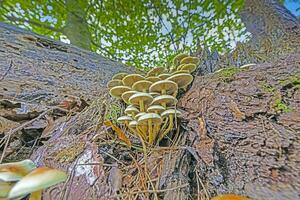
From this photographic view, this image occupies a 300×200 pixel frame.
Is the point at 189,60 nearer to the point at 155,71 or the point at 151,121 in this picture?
the point at 155,71

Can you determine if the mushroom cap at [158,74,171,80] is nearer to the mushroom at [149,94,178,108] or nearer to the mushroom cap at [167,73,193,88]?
the mushroom cap at [167,73,193,88]

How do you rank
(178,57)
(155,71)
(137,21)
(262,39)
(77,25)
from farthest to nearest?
(137,21) → (77,25) → (262,39) → (178,57) → (155,71)

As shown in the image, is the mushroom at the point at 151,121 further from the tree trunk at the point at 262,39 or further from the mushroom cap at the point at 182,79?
the tree trunk at the point at 262,39

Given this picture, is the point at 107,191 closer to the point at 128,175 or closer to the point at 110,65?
the point at 128,175

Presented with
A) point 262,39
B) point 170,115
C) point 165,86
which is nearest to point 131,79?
point 165,86

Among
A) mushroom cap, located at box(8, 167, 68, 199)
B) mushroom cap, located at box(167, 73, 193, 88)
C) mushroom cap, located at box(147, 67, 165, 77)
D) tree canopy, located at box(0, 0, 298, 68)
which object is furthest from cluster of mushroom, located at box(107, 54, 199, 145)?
tree canopy, located at box(0, 0, 298, 68)

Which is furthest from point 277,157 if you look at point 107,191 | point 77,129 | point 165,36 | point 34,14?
point 34,14

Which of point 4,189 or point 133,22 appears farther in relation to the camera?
point 133,22

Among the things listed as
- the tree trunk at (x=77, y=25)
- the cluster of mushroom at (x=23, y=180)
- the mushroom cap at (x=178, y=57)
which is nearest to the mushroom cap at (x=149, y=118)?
the cluster of mushroom at (x=23, y=180)
